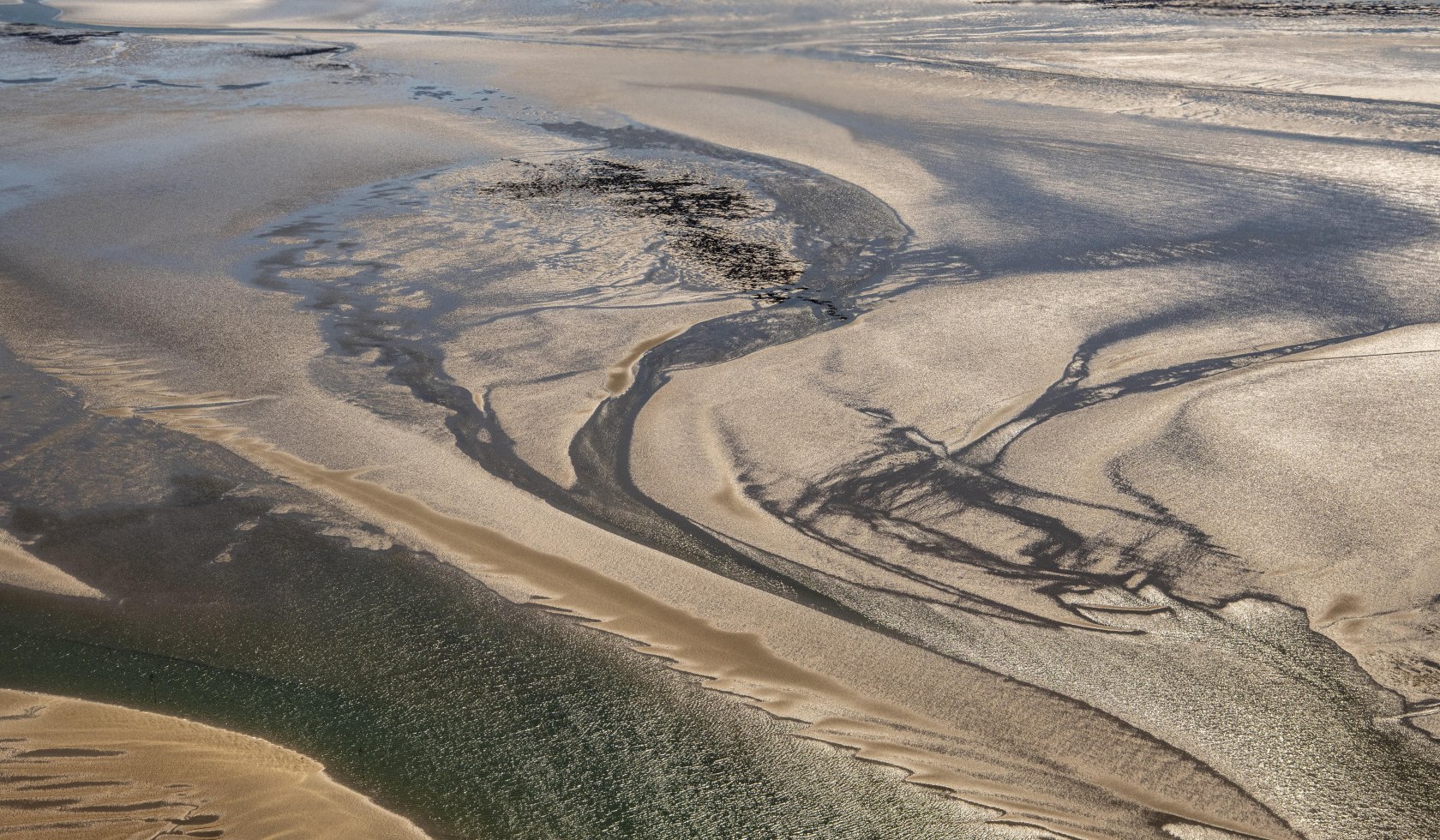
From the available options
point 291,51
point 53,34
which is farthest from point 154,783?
point 53,34

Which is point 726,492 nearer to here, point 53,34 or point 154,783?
point 154,783

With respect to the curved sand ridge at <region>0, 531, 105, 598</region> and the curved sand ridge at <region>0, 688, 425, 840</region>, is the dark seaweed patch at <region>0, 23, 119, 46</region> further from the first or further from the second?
the curved sand ridge at <region>0, 688, 425, 840</region>

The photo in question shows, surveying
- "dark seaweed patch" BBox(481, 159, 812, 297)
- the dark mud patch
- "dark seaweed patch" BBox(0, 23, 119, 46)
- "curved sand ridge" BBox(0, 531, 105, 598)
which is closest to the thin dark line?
"dark seaweed patch" BBox(481, 159, 812, 297)

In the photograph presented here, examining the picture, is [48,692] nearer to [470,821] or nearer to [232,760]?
[232,760]

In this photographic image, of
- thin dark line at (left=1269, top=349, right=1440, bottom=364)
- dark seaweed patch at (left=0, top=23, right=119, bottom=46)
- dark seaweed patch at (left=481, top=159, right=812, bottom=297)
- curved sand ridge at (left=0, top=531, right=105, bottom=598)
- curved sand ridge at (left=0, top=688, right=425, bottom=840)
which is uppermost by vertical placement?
dark seaweed patch at (left=0, top=23, right=119, bottom=46)

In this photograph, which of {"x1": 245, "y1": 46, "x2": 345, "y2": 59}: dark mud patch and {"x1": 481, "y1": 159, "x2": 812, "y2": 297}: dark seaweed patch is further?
{"x1": 245, "y1": 46, "x2": 345, "y2": 59}: dark mud patch

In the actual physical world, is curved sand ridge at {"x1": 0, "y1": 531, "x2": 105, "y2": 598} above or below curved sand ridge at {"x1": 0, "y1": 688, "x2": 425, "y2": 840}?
above
